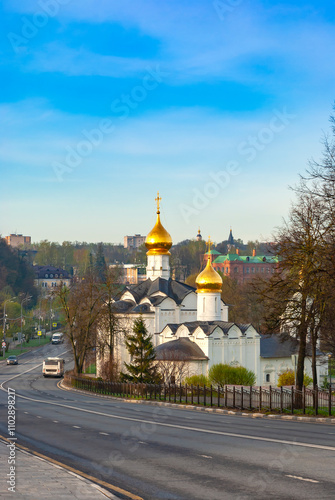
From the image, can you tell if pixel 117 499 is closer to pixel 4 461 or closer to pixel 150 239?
pixel 4 461

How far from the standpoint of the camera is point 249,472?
36.4 ft

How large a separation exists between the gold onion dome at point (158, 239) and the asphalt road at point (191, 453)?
40152 mm

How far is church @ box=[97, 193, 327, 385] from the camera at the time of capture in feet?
173

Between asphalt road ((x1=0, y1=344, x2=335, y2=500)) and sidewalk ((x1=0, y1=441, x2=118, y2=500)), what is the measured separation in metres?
0.68

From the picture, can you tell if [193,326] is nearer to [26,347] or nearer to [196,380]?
[196,380]

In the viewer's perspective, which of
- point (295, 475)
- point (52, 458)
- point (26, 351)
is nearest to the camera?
point (295, 475)

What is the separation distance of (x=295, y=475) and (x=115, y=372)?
41.8 m

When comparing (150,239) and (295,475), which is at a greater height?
(150,239)

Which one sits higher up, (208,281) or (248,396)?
(208,281)

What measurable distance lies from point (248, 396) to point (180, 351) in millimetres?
22295

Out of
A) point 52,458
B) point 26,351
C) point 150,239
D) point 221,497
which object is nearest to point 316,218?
point 52,458

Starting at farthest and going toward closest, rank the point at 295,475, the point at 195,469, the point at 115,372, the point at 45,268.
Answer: the point at 45,268 < the point at 115,372 < the point at 195,469 < the point at 295,475

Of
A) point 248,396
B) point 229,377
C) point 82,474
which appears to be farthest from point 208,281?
point 82,474

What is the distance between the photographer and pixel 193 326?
54812 millimetres
